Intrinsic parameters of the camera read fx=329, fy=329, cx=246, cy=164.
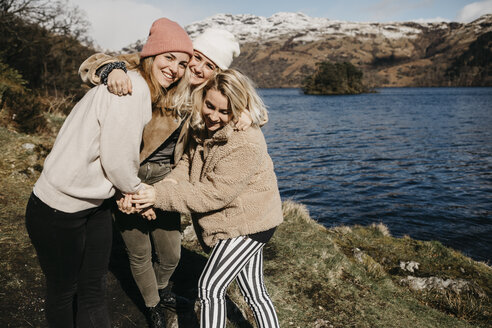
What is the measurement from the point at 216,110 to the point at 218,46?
1.24 m

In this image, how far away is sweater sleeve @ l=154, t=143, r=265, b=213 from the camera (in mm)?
2197

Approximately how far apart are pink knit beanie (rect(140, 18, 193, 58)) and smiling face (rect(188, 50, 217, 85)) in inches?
29.1

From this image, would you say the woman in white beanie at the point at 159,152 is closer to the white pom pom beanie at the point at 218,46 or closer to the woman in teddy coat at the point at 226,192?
the white pom pom beanie at the point at 218,46

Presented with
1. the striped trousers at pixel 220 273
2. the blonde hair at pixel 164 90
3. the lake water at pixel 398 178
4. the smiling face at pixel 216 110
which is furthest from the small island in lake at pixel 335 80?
the striped trousers at pixel 220 273

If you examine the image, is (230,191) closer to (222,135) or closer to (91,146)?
(222,135)

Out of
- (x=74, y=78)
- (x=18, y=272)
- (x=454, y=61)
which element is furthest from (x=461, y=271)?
(x=454, y=61)

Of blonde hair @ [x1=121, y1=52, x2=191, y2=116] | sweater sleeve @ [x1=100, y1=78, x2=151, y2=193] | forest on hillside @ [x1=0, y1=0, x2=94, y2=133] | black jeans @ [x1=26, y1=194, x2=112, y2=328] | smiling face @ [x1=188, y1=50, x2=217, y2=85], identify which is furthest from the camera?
forest on hillside @ [x1=0, y1=0, x2=94, y2=133]

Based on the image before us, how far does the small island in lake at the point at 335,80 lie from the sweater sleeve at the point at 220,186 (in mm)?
94748

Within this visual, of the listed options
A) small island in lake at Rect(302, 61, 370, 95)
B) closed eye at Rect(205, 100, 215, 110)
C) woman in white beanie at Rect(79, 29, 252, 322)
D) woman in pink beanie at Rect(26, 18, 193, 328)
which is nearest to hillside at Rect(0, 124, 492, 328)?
woman in white beanie at Rect(79, 29, 252, 322)

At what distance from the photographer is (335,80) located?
91.4m

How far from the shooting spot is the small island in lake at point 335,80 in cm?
9150

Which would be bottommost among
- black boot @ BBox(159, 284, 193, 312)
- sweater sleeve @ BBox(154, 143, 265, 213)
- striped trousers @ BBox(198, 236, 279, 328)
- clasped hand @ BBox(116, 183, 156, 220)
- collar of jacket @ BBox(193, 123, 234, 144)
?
black boot @ BBox(159, 284, 193, 312)

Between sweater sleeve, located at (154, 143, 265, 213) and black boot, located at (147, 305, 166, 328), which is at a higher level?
sweater sleeve, located at (154, 143, 265, 213)

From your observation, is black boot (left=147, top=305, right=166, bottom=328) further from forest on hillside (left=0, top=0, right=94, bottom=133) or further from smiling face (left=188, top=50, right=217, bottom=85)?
forest on hillside (left=0, top=0, right=94, bottom=133)
